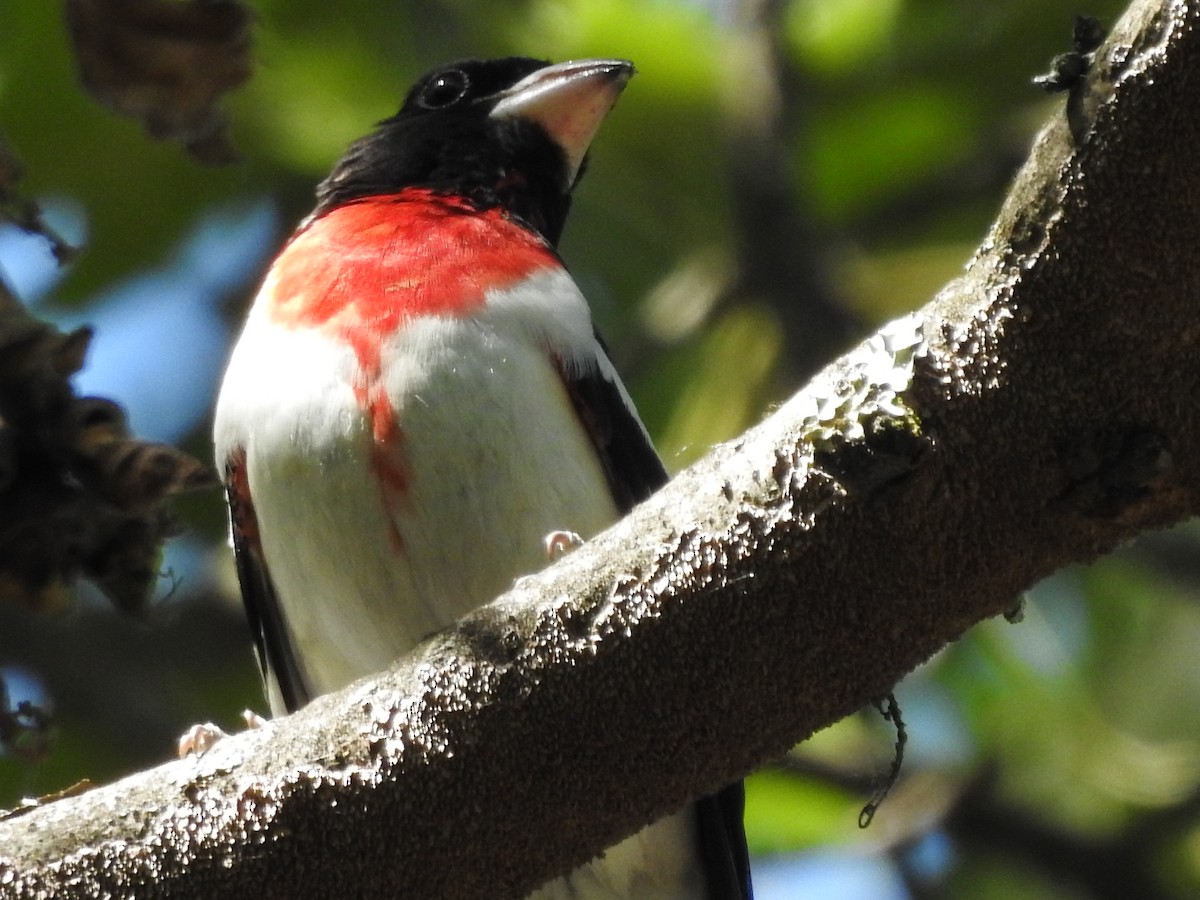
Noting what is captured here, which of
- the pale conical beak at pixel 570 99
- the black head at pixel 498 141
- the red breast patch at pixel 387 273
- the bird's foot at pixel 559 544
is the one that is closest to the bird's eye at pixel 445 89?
the black head at pixel 498 141

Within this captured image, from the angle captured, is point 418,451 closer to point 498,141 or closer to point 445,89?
point 498,141

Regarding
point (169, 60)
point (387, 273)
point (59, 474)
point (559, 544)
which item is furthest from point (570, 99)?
point (59, 474)

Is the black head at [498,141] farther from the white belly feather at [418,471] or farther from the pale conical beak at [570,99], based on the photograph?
the white belly feather at [418,471]

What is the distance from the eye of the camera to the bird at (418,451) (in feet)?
12.4

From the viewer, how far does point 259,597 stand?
14.0ft

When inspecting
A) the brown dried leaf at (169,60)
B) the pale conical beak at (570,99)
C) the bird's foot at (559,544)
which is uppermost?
the pale conical beak at (570,99)

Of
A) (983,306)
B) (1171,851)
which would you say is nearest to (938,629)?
(983,306)

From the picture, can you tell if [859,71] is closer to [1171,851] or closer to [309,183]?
[309,183]

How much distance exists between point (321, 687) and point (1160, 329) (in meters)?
2.59

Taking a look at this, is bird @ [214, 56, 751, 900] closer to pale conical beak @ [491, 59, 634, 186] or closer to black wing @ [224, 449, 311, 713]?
black wing @ [224, 449, 311, 713]

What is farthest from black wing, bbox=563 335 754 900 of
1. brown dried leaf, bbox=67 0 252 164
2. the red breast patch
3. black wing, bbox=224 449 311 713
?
brown dried leaf, bbox=67 0 252 164

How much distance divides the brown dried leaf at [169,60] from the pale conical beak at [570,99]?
1.14 meters

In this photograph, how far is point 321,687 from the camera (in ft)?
13.9

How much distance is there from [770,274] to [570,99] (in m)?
1.27
